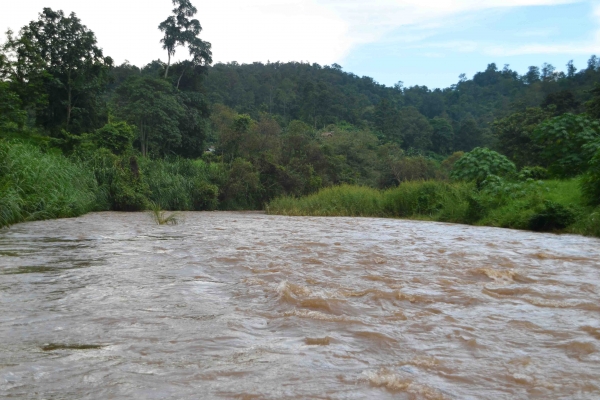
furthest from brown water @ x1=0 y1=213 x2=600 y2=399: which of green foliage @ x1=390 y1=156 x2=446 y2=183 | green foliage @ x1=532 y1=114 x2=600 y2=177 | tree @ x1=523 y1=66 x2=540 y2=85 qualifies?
tree @ x1=523 y1=66 x2=540 y2=85

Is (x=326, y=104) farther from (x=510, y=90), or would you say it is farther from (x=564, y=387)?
(x=564, y=387)

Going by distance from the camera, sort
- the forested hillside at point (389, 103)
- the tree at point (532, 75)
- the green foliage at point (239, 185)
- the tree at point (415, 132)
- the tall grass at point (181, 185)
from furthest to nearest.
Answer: the tree at point (532, 75), the tree at point (415, 132), the forested hillside at point (389, 103), the green foliage at point (239, 185), the tall grass at point (181, 185)

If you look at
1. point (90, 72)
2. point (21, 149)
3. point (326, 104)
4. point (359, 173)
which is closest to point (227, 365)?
point (21, 149)

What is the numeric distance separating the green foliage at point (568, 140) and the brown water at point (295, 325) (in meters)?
10.8

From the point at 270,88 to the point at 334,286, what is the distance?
187 ft

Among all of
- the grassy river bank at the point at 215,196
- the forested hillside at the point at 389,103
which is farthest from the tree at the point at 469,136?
the grassy river bank at the point at 215,196

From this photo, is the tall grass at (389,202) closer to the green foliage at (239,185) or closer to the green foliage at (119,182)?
the green foliage at (239,185)

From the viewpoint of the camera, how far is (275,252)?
668 cm

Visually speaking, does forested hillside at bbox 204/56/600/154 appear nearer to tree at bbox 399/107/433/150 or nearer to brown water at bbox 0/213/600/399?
tree at bbox 399/107/433/150

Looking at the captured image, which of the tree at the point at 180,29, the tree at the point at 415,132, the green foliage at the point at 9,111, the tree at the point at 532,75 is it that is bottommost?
the green foliage at the point at 9,111

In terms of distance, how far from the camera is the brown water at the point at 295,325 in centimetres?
233

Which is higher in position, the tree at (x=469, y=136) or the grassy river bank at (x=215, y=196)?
the tree at (x=469, y=136)

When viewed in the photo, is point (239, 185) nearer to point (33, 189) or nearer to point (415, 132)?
point (33, 189)

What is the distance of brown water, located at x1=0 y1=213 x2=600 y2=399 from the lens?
233 cm
